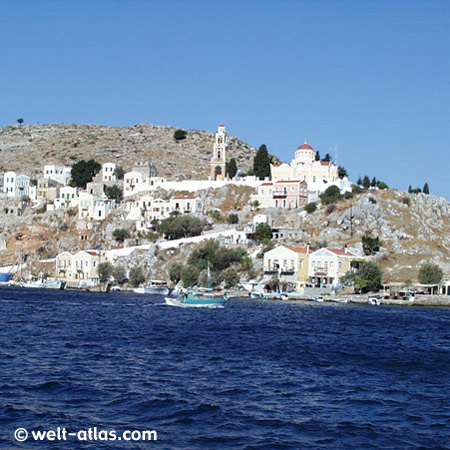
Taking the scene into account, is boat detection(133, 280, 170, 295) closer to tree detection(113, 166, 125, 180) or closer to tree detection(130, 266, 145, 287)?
tree detection(130, 266, 145, 287)

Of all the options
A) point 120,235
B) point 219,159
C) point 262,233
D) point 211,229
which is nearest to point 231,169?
point 219,159

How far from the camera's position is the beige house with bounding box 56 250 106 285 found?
9772 cm

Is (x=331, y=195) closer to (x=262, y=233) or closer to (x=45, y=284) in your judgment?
(x=262, y=233)

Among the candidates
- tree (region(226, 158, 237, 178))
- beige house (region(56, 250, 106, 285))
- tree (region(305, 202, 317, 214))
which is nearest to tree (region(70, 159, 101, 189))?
tree (region(226, 158, 237, 178))

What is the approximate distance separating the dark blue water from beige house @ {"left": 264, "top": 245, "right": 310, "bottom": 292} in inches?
1398

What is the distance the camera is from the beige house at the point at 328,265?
84188 mm

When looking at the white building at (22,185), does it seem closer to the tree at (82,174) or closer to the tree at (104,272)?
the tree at (82,174)

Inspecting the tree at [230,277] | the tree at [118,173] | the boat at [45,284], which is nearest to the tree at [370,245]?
the tree at [230,277]

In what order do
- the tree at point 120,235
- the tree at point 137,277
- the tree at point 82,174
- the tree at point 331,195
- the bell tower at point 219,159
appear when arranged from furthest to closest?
the tree at point 82,174 < the bell tower at point 219,159 < the tree at point 120,235 < the tree at point 331,195 < the tree at point 137,277

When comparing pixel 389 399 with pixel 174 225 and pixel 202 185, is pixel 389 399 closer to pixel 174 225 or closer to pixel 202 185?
pixel 174 225

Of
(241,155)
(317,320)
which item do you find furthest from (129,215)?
(317,320)

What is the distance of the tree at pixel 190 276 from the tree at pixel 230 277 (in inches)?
126

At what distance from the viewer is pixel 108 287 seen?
3652 inches

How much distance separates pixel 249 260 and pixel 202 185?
86.8ft
